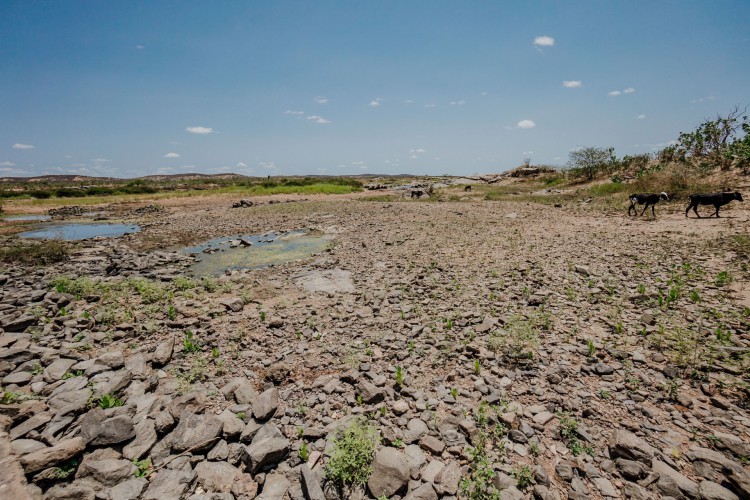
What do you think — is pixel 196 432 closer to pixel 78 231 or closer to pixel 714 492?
pixel 714 492

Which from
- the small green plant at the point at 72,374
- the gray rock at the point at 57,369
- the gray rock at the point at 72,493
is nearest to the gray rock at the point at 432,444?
the gray rock at the point at 72,493

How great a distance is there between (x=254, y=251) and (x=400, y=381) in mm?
13865

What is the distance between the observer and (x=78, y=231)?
25.7 metres

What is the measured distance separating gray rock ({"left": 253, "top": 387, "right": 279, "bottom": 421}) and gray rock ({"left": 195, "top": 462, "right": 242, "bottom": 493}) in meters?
0.81

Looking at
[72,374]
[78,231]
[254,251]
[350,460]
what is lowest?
[350,460]

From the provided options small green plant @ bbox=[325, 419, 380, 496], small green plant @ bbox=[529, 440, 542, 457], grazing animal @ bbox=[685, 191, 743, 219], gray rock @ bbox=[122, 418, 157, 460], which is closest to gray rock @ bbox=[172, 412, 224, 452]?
gray rock @ bbox=[122, 418, 157, 460]

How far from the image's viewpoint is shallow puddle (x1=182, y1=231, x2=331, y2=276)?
14.6m

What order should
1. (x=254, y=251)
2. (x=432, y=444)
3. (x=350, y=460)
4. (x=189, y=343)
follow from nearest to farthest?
(x=350, y=460), (x=432, y=444), (x=189, y=343), (x=254, y=251)

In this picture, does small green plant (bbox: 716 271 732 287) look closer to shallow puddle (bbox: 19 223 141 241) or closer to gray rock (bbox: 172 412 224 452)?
gray rock (bbox: 172 412 224 452)

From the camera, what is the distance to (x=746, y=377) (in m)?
4.99

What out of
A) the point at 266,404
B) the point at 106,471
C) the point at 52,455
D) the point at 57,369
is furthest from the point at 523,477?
the point at 57,369

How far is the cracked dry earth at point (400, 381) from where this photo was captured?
3701mm

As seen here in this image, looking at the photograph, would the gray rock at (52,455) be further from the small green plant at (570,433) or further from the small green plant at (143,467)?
Answer: the small green plant at (570,433)

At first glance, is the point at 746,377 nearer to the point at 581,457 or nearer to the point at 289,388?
the point at 581,457
